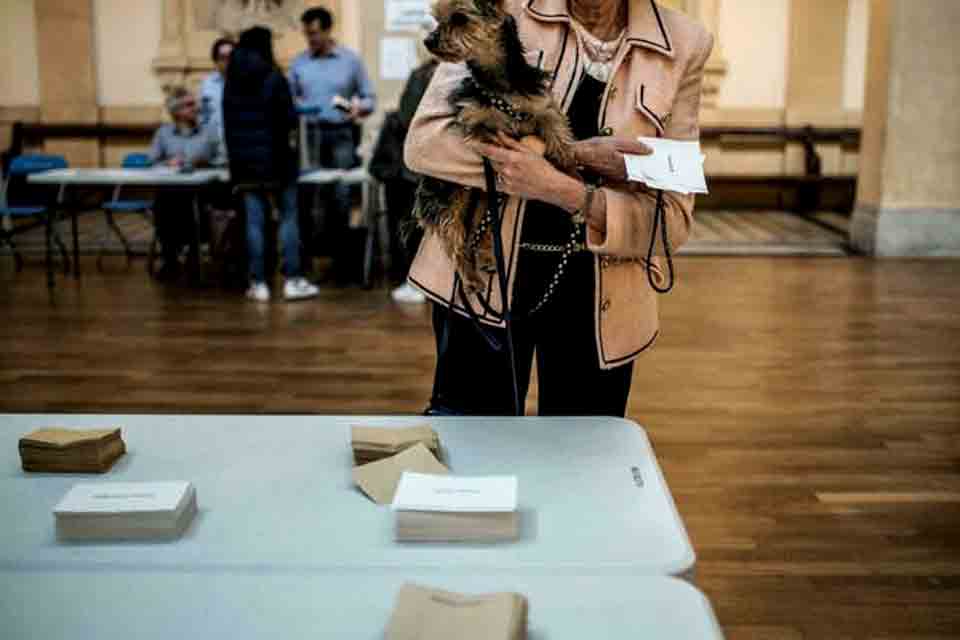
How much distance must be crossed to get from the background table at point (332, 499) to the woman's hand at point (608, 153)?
445 mm

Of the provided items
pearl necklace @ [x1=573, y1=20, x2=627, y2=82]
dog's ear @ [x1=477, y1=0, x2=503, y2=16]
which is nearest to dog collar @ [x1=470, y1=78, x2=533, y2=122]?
dog's ear @ [x1=477, y1=0, x2=503, y2=16]

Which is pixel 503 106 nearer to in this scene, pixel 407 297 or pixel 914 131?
pixel 407 297

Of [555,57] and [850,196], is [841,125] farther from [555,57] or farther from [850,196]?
[555,57]

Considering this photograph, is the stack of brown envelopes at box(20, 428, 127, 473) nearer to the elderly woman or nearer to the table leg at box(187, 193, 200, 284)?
the elderly woman

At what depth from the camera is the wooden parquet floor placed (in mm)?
3303

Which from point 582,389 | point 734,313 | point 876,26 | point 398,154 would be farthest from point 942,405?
point 876,26

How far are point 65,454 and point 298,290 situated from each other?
620 centimetres

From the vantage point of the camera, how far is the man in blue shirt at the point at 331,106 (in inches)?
352

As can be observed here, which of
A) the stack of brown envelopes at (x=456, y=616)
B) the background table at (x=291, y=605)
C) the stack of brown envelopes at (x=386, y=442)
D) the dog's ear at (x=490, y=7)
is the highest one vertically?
the dog's ear at (x=490, y=7)

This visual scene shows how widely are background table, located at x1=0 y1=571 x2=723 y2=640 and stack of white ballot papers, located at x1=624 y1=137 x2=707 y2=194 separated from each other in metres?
0.77

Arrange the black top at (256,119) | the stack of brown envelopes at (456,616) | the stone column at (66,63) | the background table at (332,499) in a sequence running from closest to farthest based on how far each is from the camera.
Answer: the stack of brown envelopes at (456,616) → the background table at (332,499) → the black top at (256,119) → the stone column at (66,63)

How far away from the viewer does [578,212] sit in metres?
2.03

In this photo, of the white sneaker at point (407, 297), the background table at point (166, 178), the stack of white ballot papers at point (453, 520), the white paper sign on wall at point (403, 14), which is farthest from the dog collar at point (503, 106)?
the white paper sign on wall at point (403, 14)

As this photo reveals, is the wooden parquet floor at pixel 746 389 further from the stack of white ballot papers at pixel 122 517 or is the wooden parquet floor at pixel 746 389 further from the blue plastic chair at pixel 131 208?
the stack of white ballot papers at pixel 122 517
